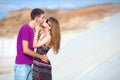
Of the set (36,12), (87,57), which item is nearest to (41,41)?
(36,12)

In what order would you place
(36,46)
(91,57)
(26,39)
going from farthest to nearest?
(91,57), (36,46), (26,39)

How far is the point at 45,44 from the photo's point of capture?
334 centimetres

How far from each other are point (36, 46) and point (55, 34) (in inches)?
10.0

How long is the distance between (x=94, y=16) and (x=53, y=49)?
67 cm

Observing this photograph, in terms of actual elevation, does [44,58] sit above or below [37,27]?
below

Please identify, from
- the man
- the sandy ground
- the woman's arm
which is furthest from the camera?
the sandy ground

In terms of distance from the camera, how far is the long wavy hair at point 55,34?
3377 mm

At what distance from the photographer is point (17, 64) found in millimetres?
3283

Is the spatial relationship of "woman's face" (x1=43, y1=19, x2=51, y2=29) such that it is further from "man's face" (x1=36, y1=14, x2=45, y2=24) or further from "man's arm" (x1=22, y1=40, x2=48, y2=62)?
"man's arm" (x1=22, y1=40, x2=48, y2=62)

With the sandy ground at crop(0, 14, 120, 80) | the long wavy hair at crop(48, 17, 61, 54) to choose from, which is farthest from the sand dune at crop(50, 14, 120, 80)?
the long wavy hair at crop(48, 17, 61, 54)

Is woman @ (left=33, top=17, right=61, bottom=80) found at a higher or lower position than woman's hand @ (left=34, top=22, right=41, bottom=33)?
lower

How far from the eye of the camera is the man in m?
3.22

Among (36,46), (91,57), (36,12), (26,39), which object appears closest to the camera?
(26,39)

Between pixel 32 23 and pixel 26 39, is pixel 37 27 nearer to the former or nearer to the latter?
pixel 32 23
